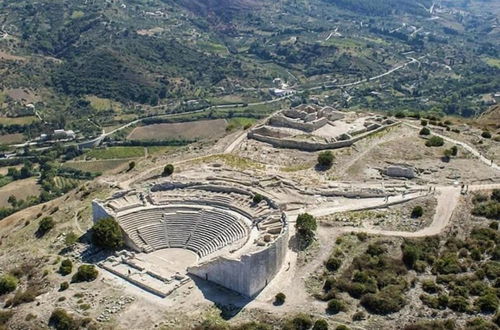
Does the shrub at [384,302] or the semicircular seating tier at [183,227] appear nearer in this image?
the shrub at [384,302]

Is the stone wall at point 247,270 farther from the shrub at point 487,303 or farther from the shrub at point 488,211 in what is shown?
the shrub at point 488,211

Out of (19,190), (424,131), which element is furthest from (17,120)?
(424,131)

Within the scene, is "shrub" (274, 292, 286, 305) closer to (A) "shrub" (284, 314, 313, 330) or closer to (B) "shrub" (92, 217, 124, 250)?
(A) "shrub" (284, 314, 313, 330)

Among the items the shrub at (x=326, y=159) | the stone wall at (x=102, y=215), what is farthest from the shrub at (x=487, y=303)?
the stone wall at (x=102, y=215)

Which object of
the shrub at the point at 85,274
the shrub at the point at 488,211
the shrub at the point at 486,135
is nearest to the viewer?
the shrub at the point at 85,274

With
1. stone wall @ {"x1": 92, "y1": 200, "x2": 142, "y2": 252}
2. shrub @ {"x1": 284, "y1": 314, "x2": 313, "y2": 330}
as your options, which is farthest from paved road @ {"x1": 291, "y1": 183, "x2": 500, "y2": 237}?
stone wall @ {"x1": 92, "y1": 200, "x2": 142, "y2": 252}

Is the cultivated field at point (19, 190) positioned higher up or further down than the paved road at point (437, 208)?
further down

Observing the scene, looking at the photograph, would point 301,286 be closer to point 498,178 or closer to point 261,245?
point 261,245
